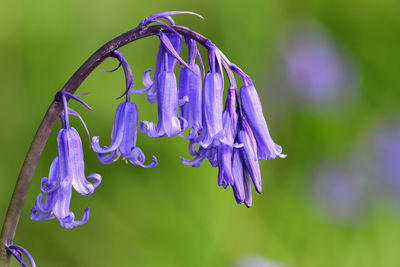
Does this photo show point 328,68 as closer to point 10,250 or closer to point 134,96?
point 134,96

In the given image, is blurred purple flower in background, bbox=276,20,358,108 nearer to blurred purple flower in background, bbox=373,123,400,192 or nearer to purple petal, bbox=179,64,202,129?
blurred purple flower in background, bbox=373,123,400,192

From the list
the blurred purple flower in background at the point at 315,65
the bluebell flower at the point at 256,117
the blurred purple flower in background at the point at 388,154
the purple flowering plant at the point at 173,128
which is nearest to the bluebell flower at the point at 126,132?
the purple flowering plant at the point at 173,128

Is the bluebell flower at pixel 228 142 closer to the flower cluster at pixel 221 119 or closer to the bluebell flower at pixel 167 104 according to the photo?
the flower cluster at pixel 221 119

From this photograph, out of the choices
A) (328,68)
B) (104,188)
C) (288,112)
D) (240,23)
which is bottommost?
(104,188)

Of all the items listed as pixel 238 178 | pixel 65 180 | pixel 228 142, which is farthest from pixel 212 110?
pixel 65 180

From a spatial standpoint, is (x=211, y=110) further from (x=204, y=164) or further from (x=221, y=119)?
(x=204, y=164)

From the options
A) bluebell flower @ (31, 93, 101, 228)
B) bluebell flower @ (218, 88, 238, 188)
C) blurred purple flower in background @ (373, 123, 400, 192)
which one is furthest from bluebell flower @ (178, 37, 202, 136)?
blurred purple flower in background @ (373, 123, 400, 192)

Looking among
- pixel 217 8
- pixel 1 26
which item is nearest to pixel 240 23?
pixel 217 8
